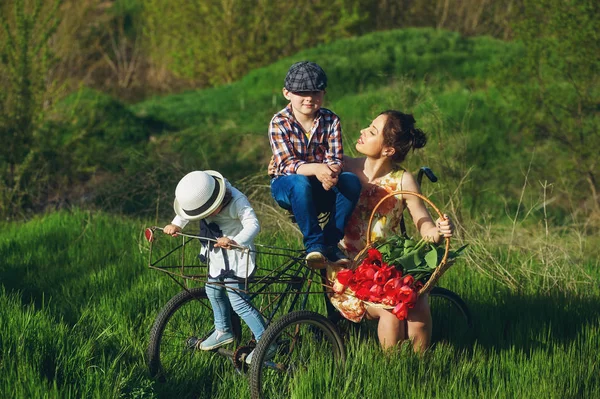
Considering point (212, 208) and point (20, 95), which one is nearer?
point (212, 208)

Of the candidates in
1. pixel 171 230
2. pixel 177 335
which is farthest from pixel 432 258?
pixel 177 335

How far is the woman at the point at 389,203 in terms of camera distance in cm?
475

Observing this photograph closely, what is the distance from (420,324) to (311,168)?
3.36 ft

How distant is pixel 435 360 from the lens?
478 cm

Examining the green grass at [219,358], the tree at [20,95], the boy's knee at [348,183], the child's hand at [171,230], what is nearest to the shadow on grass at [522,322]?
the green grass at [219,358]

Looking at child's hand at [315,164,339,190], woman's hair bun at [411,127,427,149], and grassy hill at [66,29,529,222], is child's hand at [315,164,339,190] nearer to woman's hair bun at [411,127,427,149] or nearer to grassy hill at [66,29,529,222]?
woman's hair bun at [411,127,427,149]

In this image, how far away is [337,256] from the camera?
15.6 ft

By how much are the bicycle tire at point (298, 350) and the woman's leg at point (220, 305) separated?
316 millimetres

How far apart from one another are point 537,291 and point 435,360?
6.50 feet

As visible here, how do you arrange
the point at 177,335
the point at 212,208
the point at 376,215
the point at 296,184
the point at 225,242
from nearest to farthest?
1. the point at 225,242
2. the point at 212,208
3. the point at 296,184
4. the point at 177,335
5. the point at 376,215

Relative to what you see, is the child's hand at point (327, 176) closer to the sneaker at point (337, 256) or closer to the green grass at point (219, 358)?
the sneaker at point (337, 256)

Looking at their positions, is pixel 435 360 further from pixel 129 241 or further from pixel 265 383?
pixel 129 241

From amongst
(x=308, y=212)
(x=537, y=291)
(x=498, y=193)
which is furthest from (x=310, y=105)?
(x=498, y=193)

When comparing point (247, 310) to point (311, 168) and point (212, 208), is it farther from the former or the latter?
point (311, 168)
